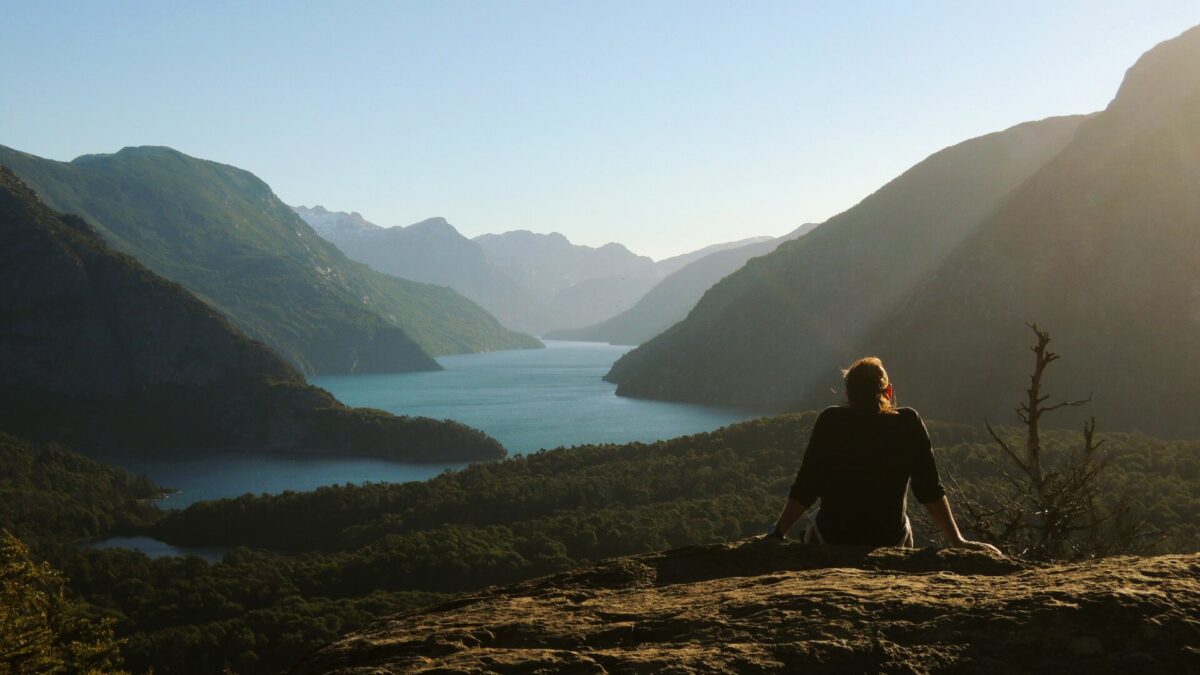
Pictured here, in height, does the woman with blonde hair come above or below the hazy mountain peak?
below

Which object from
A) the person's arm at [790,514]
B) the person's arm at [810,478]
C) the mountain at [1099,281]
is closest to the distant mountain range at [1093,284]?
the mountain at [1099,281]

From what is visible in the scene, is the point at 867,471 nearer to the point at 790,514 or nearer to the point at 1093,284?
the point at 790,514

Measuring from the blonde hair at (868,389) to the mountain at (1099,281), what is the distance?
12401 cm

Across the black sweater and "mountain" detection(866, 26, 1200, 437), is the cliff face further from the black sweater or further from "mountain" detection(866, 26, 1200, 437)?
"mountain" detection(866, 26, 1200, 437)

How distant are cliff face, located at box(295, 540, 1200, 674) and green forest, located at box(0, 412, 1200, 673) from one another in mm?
37718

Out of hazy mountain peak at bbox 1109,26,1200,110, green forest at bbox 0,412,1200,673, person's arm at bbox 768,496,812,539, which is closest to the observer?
person's arm at bbox 768,496,812,539

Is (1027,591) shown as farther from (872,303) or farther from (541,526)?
(872,303)

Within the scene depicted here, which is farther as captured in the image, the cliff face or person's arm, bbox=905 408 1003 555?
person's arm, bbox=905 408 1003 555

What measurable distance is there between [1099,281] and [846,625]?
143 meters

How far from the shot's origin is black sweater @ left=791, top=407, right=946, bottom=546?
663 centimetres

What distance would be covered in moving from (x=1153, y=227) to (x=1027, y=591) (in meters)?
144

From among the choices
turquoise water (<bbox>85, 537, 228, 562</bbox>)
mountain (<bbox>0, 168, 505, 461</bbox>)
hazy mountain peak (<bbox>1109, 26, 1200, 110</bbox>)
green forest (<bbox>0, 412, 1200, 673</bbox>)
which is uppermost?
hazy mountain peak (<bbox>1109, 26, 1200, 110</bbox>)

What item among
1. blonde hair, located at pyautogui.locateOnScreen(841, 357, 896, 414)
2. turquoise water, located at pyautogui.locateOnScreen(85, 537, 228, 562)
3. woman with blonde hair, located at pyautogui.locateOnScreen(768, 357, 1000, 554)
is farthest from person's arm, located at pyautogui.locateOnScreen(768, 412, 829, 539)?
turquoise water, located at pyautogui.locateOnScreen(85, 537, 228, 562)

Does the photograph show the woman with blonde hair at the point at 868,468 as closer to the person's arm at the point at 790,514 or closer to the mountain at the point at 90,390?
the person's arm at the point at 790,514
